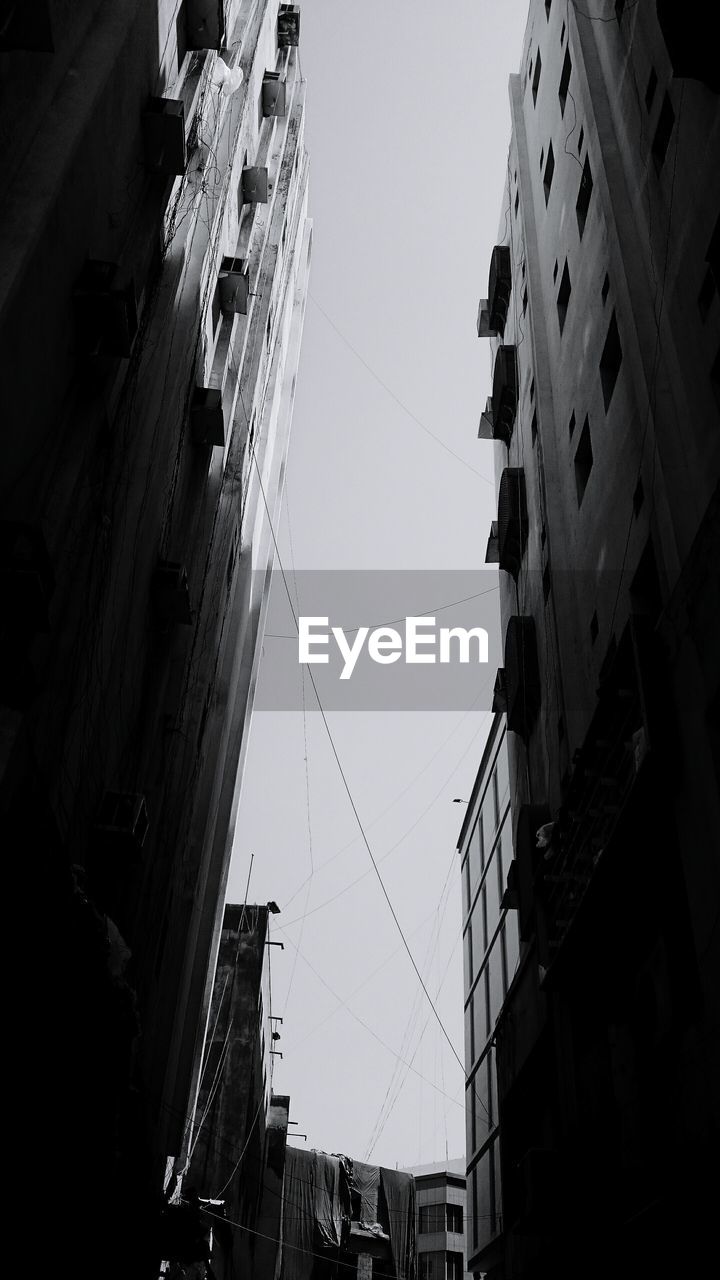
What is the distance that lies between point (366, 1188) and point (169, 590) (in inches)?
1385

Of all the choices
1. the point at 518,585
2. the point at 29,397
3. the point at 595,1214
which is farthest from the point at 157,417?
the point at 518,585

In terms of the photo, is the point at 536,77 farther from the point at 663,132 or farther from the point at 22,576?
the point at 22,576

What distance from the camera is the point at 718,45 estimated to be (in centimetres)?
1080

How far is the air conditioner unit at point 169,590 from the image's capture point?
40.4 ft

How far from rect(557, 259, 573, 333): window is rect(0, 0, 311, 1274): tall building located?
20.1 feet

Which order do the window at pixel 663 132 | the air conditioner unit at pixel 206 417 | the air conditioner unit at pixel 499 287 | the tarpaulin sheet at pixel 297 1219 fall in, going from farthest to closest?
1. the tarpaulin sheet at pixel 297 1219
2. the air conditioner unit at pixel 499 287
3. the air conditioner unit at pixel 206 417
4. the window at pixel 663 132

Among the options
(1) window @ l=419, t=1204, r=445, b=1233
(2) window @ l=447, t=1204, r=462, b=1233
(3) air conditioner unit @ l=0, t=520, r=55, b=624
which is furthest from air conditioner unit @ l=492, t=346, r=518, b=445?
(2) window @ l=447, t=1204, r=462, b=1233

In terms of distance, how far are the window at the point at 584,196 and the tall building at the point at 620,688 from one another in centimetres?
10

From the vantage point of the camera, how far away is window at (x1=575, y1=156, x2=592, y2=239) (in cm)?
1780

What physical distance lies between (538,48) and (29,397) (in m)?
22.2

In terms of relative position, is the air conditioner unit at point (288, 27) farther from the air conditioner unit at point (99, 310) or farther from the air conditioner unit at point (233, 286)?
the air conditioner unit at point (99, 310)

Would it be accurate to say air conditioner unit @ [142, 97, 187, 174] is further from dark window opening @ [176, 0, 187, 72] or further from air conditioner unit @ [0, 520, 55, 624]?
air conditioner unit @ [0, 520, 55, 624]

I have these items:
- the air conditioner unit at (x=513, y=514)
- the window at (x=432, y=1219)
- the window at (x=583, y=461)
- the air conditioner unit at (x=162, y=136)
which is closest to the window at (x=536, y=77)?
the air conditioner unit at (x=513, y=514)

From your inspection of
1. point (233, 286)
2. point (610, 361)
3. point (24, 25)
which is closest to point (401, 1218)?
point (610, 361)
